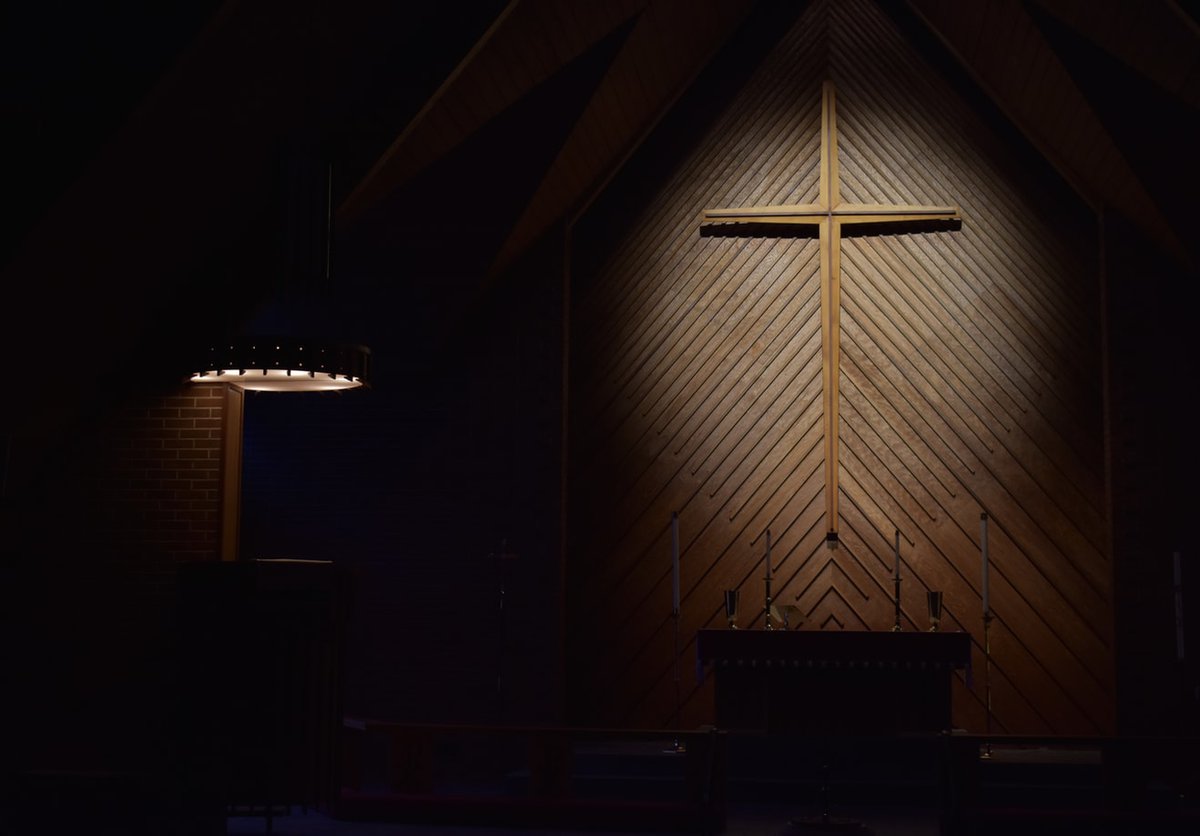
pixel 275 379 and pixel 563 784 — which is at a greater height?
pixel 275 379

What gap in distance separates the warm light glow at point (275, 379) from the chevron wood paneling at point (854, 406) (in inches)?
91.9

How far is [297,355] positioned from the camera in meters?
6.45

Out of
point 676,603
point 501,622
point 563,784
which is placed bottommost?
point 563,784

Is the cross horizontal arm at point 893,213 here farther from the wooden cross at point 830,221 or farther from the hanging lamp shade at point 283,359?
the hanging lamp shade at point 283,359

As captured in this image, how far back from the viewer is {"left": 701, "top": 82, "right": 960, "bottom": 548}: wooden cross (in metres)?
8.80

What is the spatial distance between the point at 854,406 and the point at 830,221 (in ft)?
3.87

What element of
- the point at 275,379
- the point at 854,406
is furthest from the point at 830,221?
the point at 275,379

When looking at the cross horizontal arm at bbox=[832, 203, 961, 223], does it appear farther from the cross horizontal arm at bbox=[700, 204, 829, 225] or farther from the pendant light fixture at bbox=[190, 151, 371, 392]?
the pendant light fixture at bbox=[190, 151, 371, 392]

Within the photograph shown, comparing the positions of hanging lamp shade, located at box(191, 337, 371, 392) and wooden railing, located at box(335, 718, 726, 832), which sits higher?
hanging lamp shade, located at box(191, 337, 371, 392)

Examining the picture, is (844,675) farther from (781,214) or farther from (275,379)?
(781,214)

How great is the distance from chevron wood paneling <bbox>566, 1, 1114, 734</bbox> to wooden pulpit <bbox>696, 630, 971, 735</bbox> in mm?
2018

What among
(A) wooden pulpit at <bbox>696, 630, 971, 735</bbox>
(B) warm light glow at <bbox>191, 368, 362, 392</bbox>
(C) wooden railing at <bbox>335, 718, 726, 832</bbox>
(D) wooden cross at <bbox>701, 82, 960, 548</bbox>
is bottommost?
(C) wooden railing at <bbox>335, 718, 726, 832</bbox>

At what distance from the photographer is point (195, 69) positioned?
6.36 metres

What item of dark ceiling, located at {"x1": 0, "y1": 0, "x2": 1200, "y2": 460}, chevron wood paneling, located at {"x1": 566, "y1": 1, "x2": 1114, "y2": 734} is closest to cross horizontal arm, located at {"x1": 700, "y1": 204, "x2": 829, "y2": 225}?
chevron wood paneling, located at {"x1": 566, "y1": 1, "x2": 1114, "y2": 734}
